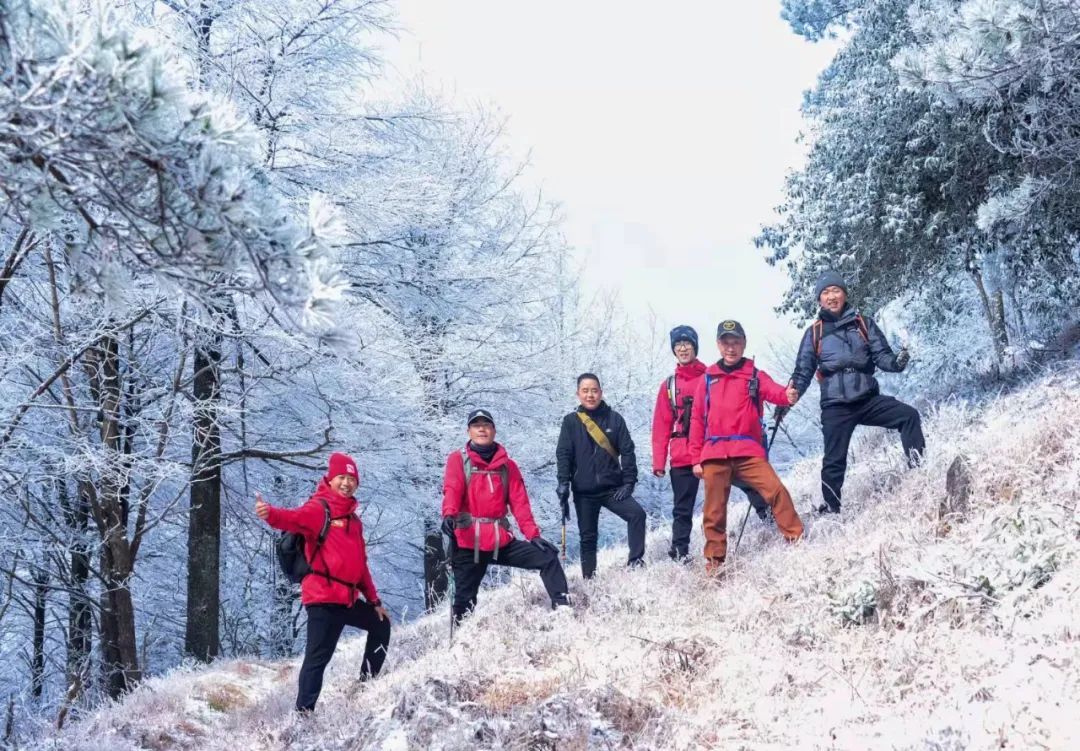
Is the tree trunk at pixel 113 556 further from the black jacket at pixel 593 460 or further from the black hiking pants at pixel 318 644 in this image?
the black jacket at pixel 593 460

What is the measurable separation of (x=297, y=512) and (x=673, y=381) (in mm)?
3621

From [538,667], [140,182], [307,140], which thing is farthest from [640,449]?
[140,182]

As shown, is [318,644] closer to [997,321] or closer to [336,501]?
[336,501]

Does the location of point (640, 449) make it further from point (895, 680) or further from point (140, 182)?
point (140, 182)

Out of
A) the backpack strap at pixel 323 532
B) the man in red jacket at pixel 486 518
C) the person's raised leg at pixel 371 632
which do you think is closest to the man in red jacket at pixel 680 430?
the man in red jacket at pixel 486 518

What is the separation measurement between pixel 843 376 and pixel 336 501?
4.08 meters

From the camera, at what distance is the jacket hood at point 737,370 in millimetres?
7012

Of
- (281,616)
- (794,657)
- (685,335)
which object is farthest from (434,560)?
(794,657)

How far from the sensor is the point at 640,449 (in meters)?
18.6

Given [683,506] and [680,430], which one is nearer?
[683,506]

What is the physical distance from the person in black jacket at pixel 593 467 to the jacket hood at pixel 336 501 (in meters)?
2.15

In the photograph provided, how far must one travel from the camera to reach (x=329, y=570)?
580cm

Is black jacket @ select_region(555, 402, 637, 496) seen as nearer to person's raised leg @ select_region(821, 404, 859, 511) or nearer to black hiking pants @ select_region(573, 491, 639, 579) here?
black hiking pants @ select_region(573, 491, 639, 579)

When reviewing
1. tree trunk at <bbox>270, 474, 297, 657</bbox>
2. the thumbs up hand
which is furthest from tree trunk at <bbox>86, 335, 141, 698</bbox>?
tree trunk at <bbox>270, 474, 297, 657</bbox>
